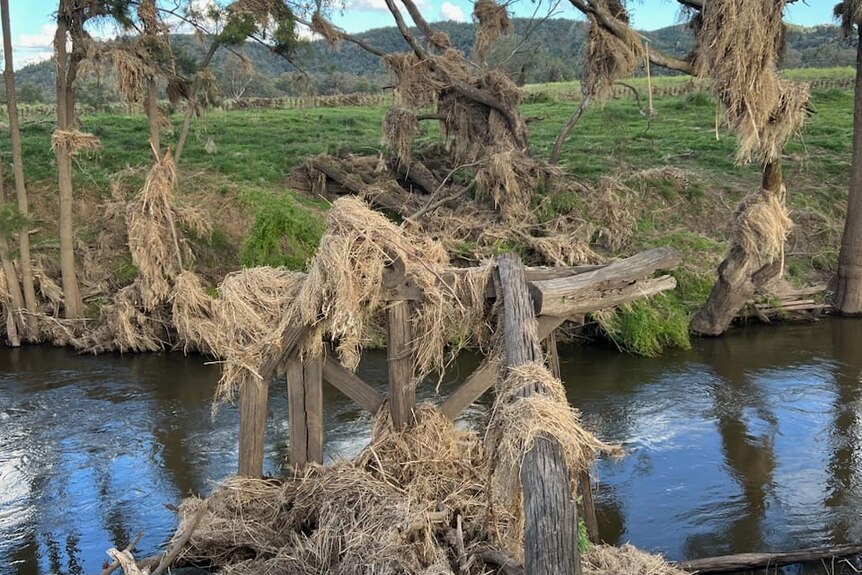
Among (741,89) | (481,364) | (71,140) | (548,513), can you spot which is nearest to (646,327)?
(741,89)

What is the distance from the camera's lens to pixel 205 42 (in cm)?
1619

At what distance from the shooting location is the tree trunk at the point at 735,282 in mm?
12703

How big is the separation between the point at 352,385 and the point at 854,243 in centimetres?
1232

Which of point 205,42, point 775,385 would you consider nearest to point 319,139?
point 205,42

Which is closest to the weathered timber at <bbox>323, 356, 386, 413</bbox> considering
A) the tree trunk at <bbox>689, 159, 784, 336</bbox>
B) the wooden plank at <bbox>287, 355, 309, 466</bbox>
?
the wooden plank at <bbox>287, 355, 309, 466</bbox>

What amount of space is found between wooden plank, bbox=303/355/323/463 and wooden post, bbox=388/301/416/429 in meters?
0.59

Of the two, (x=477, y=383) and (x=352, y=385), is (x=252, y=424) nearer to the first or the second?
(x=352, y=385)

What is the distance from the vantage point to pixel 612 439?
1004 cm

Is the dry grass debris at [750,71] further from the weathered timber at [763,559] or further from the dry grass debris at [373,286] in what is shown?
the dry grass debris at [373,286]

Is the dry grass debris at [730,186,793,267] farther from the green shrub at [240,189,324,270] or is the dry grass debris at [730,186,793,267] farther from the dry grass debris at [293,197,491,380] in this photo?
the dry grass debris at [293,197,491,380]

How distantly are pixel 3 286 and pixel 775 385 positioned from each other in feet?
41.9

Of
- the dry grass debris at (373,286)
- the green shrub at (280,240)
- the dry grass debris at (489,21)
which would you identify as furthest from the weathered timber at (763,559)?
the dry grass debris at (489,21)

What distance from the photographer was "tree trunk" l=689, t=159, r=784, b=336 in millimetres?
12703

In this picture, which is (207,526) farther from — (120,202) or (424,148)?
(424,148)
